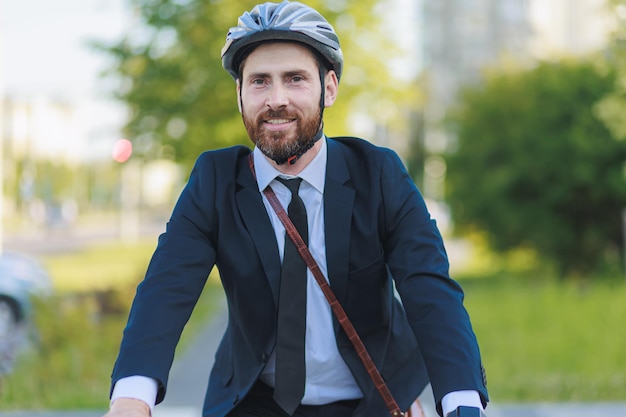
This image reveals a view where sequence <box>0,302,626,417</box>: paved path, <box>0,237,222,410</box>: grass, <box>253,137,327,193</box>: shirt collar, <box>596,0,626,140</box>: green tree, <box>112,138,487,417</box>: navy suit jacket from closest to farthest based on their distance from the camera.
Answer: <box>112,138,487,417</box>: navy suit jacket → <box>253,137,327,193</box>: shirt collar → <box>0,302,626,417</box>: paved path → <box>0,237,222,410</box>: grass → <box>596,0,626,140</box>: green tree

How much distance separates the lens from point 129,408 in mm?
1969

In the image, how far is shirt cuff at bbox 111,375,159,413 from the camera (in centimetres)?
203

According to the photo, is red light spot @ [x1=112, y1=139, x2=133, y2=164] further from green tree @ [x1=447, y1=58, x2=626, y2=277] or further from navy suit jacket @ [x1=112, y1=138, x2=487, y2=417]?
navy suit jacket @ [x1=112, y1=138, x2=487, y2=417]

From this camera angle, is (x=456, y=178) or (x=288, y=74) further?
(x=456, y=178)

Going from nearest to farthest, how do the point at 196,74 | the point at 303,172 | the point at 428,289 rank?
the point at 428,289 < the point at 303,172 < the point at 196,74

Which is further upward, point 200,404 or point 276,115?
point 276,115

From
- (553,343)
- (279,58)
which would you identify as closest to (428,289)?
(279,58)

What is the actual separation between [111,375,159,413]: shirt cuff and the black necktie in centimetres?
41

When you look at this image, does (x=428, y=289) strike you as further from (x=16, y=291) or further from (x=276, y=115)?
(x=16, y=291)

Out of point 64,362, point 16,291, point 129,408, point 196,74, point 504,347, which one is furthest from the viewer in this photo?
point 196,74

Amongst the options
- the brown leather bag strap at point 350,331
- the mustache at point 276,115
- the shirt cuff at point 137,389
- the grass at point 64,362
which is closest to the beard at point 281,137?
the mustache at point 276,115

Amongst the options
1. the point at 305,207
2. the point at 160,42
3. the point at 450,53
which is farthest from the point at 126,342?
the point at 450,53

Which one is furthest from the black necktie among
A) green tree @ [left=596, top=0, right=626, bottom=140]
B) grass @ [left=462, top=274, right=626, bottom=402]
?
green tree @ [left=596, top=0, right=626, bottom=140]

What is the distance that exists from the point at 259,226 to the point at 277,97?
1.13ft
